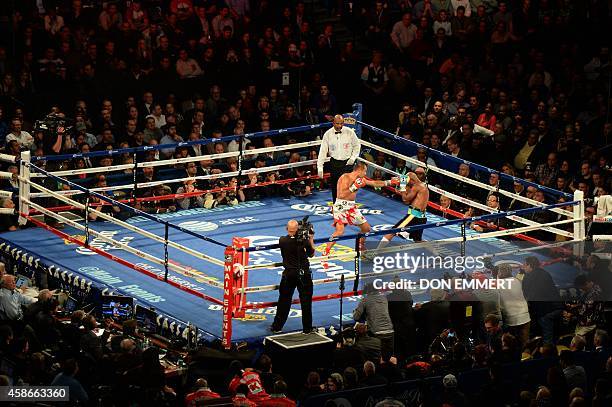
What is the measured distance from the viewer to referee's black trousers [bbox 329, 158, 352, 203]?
2120cm

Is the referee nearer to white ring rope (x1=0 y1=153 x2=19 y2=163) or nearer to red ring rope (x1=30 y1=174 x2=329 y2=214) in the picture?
red ring rope (x1=30 y1=174 x2=329 y2=214)

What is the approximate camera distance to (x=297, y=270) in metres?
16.8

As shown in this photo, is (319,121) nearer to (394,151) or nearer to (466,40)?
(394,151)

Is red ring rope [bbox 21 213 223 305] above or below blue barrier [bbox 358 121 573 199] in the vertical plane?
below

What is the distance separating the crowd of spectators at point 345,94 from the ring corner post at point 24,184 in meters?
0.29

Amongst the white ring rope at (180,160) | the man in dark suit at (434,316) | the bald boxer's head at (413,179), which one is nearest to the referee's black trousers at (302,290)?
the man in dark suit at (434,316)

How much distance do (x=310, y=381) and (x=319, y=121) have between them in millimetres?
9514

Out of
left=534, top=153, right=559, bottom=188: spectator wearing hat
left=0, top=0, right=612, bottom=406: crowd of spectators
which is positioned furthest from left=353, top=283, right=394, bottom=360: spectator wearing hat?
left=534, top=153, right=559, bottom=188: spectator wearing hat

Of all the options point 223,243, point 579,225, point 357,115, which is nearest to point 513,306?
point 579,225

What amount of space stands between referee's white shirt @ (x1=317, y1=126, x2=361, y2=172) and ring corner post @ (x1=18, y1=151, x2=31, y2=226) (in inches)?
172

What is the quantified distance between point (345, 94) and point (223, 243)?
236 inches

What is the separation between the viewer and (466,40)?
2522 centimetres

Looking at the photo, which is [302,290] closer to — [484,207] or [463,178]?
[484,207]

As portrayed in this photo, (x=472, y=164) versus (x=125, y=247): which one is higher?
(x=472, y=164)
